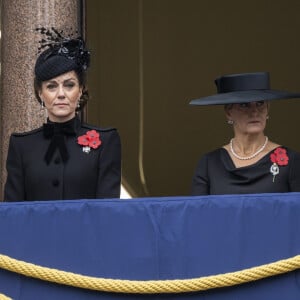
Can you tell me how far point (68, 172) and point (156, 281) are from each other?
75cm

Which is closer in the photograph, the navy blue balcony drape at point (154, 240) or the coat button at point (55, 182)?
the navy blue balcony drape at point (154, 240)

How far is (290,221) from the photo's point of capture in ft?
8.66

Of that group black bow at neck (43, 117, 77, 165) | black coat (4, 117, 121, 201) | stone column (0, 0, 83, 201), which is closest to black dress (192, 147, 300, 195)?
black coat (4, 117, 121, 201)

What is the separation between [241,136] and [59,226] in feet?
3.28

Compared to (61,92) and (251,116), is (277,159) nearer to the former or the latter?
(251,116)

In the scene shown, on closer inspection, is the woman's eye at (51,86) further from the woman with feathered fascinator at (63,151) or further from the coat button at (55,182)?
the coat button at (55,182)

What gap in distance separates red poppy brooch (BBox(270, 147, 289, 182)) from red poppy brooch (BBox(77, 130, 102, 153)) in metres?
0.64

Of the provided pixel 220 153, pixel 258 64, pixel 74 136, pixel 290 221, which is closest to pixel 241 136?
A: pixel 220 153

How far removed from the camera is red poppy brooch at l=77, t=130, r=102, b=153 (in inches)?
130

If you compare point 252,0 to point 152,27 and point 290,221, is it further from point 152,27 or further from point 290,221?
point 290,221

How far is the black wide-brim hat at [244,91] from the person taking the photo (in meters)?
3.40

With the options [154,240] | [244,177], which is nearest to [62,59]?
[244,177]

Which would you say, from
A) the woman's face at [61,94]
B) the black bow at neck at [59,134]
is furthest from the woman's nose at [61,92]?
the black bow at neck at [59,134]

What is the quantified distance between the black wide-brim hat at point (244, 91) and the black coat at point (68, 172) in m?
0.41
